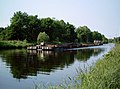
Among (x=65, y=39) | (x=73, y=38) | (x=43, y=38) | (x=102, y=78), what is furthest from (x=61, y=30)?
(x=102, y=78)

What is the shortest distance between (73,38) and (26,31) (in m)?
42.8

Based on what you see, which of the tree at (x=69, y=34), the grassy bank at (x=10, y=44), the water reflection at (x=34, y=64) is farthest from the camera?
the tree at (x=69, y=34)

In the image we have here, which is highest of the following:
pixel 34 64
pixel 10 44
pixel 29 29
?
pixel 29 29

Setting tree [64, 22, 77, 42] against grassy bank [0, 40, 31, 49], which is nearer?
grassy bank [0, 40, 31, 49]

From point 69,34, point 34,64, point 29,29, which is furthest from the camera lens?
point 69,34

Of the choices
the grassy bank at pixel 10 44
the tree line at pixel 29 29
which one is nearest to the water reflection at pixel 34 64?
the grassy bank at pixel 10 44

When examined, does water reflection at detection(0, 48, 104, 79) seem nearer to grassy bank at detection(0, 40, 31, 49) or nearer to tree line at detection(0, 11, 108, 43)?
grassy bank at detection(0, 40, 31, 49)

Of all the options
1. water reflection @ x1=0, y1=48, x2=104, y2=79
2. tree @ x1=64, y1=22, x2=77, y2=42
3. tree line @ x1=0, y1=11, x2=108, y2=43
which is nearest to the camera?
water reflection @ x1=0, y1=48, x2=104, y2=79

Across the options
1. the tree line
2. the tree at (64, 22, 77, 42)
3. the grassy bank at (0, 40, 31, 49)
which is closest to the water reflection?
the grassy bank at (0, 40, 31, 49)

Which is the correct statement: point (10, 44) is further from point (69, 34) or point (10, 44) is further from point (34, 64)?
point (69, 34)

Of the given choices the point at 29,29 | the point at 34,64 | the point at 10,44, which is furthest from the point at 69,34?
the point at 34,64

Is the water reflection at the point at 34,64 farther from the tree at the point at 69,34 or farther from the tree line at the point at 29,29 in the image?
the tree at the point at 69,34

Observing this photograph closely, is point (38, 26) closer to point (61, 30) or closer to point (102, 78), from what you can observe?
point (61, 30)

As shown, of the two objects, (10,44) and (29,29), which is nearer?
(10,44)
